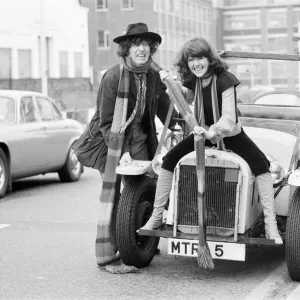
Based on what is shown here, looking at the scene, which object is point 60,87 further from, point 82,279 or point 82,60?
point 82,279

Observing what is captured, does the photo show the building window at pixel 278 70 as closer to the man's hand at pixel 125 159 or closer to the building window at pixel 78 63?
the man's hand at pixel 125 159

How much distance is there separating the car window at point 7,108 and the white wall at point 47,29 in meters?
28.9

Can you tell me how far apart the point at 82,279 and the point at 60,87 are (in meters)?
39.4

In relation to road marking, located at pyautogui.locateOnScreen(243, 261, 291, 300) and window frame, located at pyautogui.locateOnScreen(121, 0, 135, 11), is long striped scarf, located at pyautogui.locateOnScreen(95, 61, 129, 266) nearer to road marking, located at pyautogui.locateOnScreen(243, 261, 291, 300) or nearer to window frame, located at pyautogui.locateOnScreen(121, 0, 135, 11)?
road marking, located at pyautogui.locateOnScreen(243, 261, 291, 300)

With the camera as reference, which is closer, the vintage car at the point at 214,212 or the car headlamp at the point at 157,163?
the vintage car at the point at 214,212

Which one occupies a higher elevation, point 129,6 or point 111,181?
point 129,6

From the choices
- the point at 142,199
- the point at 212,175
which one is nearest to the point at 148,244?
the point at 142,199

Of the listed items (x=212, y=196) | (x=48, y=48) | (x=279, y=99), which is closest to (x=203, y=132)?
(x=212, y=196)

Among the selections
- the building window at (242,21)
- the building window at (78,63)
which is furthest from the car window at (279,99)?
the building window at (242,21)

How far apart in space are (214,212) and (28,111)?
740cm

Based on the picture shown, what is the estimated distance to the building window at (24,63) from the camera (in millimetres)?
44250

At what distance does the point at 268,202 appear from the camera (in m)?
7.14

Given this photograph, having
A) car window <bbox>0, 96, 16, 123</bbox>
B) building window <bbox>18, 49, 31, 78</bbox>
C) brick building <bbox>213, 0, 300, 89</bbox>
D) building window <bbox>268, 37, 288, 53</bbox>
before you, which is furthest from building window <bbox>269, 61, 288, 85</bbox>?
building window <bbox>268, 37, 288, 53</bbox>

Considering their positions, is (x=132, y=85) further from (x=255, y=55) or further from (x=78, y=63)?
(x=78, y=63)
